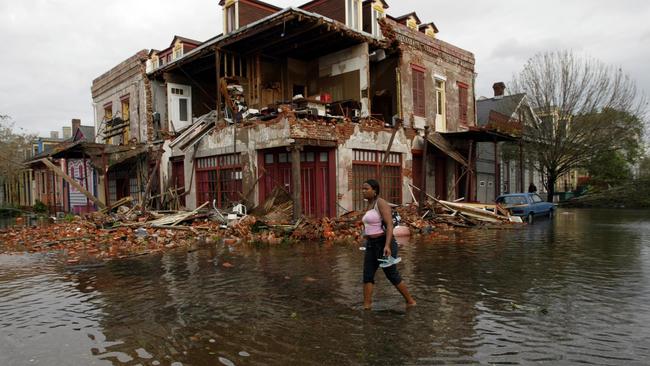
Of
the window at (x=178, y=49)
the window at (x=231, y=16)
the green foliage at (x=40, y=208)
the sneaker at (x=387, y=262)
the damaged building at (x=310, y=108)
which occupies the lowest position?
the green foliage at (x=40, y=208)

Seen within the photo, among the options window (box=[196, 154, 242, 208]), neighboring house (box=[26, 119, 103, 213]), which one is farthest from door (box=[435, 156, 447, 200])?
neighboring house (box=[26, 119, 103, 213])

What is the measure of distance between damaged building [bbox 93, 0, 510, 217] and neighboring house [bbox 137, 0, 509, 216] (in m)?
0.05

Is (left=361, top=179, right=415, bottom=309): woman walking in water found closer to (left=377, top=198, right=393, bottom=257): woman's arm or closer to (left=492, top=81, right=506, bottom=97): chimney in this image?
(left=377, top=198, right=393, bottom=257): woman's arm

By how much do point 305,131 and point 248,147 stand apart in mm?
2605

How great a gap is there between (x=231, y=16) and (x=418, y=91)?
29.5ft

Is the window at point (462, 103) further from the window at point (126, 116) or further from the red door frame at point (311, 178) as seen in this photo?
the window at point (126, 116)

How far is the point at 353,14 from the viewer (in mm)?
19109

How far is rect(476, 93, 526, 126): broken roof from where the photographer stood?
27.5 metres

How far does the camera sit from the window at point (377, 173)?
16766 mm

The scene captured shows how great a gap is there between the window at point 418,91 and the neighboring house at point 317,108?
2.0 inches

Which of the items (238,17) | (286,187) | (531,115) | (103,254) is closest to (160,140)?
(238,17)

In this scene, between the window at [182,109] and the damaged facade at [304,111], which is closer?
the damaged facade at [304,111]

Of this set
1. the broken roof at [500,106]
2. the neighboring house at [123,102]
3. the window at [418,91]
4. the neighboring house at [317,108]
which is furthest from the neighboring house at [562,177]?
the neighboring house at [123,102]

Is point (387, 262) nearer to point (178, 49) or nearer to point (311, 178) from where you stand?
point (311, 178)
